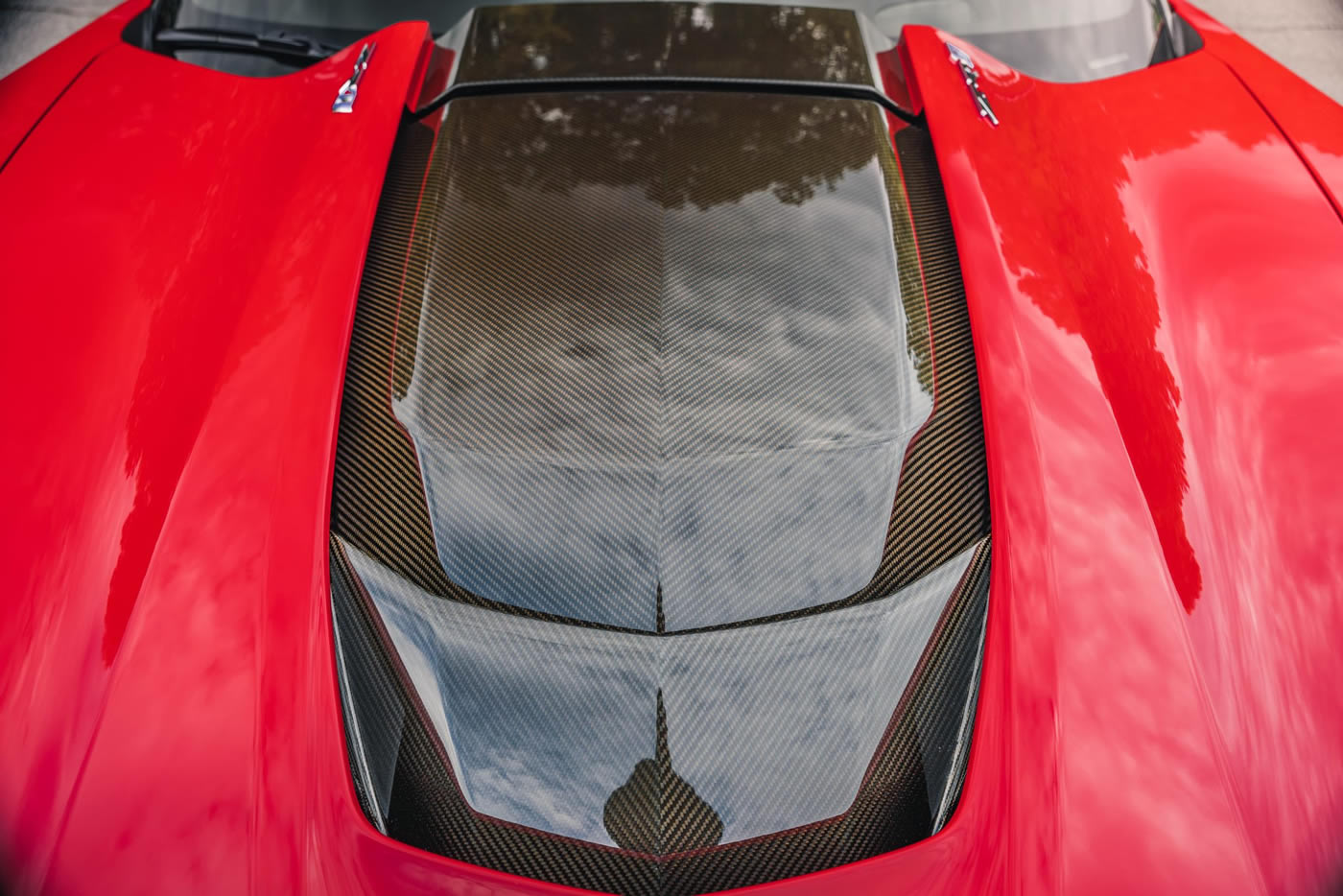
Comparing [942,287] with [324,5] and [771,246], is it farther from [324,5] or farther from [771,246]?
[324,5]

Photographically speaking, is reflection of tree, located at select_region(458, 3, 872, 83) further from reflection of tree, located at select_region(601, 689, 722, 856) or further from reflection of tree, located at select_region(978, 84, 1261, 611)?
reflection of tree, located at select_region(601, 689, 722, 856)

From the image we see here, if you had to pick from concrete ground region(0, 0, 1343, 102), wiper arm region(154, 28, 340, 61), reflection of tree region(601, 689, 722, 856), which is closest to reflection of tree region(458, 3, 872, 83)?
wiper arm region(154, 28, 340, 61)

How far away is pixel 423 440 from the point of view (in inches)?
42.8

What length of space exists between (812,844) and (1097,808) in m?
0.28

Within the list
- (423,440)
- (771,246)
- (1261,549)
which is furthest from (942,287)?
(423,440)

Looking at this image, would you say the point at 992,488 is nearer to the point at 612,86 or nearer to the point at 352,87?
the point at 612,86

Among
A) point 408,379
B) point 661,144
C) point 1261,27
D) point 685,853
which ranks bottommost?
point 1261,27

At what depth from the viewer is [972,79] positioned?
1549 millimetres

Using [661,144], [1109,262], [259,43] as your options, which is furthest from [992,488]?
[259,43]

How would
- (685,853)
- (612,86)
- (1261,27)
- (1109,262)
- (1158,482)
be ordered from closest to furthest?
(685,853), (1158,482), (1109,262), (612,86), (1261,27)

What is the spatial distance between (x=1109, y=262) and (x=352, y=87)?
122 cm

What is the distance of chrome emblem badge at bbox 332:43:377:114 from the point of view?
145 centimetres

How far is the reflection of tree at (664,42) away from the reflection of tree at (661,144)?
0.07 meters

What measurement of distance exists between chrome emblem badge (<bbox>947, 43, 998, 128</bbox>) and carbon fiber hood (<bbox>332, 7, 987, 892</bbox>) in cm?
24
